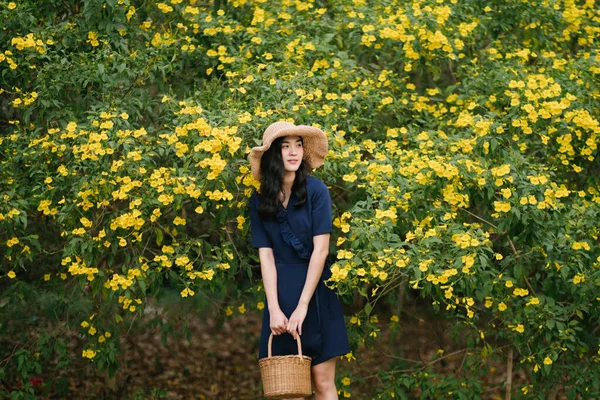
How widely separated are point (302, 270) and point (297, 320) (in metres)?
0.21

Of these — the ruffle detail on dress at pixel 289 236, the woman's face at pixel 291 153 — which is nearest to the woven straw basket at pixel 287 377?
the ruffle detail on dress at pixel 289 236

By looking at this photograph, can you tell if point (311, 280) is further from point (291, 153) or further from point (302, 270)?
point (291, 153)

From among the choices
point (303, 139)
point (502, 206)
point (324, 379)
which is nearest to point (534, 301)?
point (502, 206)

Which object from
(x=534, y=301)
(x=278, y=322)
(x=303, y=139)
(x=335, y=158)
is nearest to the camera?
(x=278, y=322)

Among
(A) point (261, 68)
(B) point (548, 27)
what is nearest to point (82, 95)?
(A) point (261, 68)

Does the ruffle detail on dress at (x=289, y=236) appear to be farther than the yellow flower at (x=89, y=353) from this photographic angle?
No

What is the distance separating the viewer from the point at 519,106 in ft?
12.4

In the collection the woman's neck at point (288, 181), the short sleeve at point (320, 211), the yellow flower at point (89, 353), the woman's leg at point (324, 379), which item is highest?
the woman's neck at point (288, 181)

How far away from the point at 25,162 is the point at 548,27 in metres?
2.78

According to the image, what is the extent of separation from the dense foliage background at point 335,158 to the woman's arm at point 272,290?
0.26m

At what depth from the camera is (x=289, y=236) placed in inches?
125

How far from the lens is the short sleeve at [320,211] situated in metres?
3.13

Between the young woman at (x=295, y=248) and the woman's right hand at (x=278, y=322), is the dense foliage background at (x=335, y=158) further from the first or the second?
the woman's right hand at (x=278, y=322)

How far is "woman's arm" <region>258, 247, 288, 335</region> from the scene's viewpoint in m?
3.07
